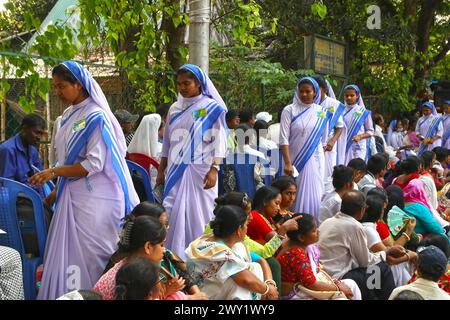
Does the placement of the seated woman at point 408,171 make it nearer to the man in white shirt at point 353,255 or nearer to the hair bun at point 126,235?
the man in white shirt at point 353,255

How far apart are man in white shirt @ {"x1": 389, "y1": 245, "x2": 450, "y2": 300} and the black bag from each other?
7.53ft

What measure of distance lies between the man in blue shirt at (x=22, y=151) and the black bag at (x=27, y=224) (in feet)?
3.33

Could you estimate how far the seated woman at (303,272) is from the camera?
14.5 feet

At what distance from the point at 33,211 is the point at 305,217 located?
1.74 meters

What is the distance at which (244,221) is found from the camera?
409 centimetres

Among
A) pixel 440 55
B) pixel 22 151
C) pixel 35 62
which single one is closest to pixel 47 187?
pixel 22 151

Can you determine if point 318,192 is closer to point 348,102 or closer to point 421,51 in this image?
point 348,102

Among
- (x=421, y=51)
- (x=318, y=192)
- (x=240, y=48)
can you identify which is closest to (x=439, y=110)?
(x=421, y=51)

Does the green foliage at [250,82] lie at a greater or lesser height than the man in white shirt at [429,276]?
greater

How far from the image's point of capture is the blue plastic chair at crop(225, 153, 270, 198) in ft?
23.4

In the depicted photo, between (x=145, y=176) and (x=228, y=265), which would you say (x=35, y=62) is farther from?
(x=228, y=265)

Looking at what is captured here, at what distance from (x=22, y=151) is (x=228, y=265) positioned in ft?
7.80

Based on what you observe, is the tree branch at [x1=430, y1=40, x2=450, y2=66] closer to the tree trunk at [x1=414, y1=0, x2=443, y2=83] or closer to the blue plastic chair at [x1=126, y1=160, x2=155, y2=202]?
the tree trunk at [x1=414, y1=0, x2=443, y2=83]

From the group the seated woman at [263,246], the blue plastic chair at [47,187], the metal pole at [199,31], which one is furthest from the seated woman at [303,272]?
the metal pole at [199,31]
